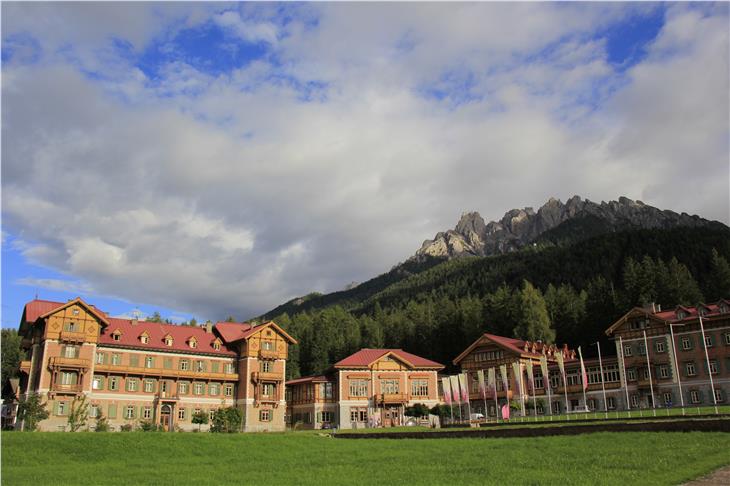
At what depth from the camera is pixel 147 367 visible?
6838 centimetres

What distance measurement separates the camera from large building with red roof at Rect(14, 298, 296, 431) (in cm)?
6231

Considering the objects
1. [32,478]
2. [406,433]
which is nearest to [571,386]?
[406,433]

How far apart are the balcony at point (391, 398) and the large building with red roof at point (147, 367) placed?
12.3 metres

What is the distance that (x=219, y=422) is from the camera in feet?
186

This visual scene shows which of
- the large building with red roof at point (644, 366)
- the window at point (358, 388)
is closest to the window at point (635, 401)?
the large building with red roof at point (644, 366)

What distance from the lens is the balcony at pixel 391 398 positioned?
77.3m

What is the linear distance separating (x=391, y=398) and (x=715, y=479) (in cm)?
5932

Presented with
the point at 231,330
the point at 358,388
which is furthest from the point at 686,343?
the point at 231,330

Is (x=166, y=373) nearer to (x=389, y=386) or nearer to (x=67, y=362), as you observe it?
(x=67, y=362)

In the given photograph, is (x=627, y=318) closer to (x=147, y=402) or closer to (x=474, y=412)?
(x=474, y=412)

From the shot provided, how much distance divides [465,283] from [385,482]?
465 ft

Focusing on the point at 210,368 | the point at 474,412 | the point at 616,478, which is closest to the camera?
the point at 616,478

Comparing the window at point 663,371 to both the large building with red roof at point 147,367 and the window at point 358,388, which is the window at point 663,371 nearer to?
the window at point 358,388

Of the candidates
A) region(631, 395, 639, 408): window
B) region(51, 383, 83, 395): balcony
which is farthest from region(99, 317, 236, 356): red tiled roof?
region(631, 395, 639, 408): window
